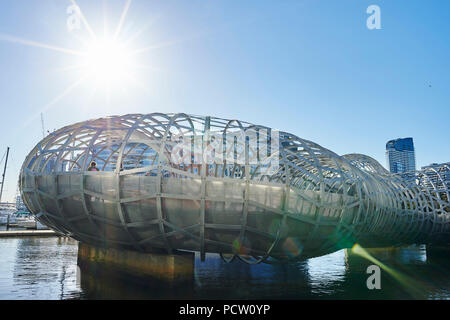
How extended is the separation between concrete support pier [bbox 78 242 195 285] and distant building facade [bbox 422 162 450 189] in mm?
40541

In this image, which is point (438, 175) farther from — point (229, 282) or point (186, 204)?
point (186, 204)

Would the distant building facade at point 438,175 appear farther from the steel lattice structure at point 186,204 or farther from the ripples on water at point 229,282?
the steel lattice structure at point 186,204

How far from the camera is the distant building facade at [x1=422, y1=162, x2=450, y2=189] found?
150 feet

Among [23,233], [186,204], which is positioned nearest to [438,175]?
[186,204]

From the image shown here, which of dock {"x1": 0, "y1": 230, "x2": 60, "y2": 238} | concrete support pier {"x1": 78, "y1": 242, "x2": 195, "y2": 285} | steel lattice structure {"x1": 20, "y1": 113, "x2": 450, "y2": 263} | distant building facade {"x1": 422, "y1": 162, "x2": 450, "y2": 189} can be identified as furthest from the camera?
distant building facade {"x1": 422, "y1": 162, "x2": 450, "y2": 189}

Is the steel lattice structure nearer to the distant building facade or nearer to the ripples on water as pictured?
the ripples on water

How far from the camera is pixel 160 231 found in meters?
17.2

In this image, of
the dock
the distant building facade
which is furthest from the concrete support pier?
the distant building facade

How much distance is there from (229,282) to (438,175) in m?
41.0

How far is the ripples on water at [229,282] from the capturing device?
16.3 metres

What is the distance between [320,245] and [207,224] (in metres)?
7.84

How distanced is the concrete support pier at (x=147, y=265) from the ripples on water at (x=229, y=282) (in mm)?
761
